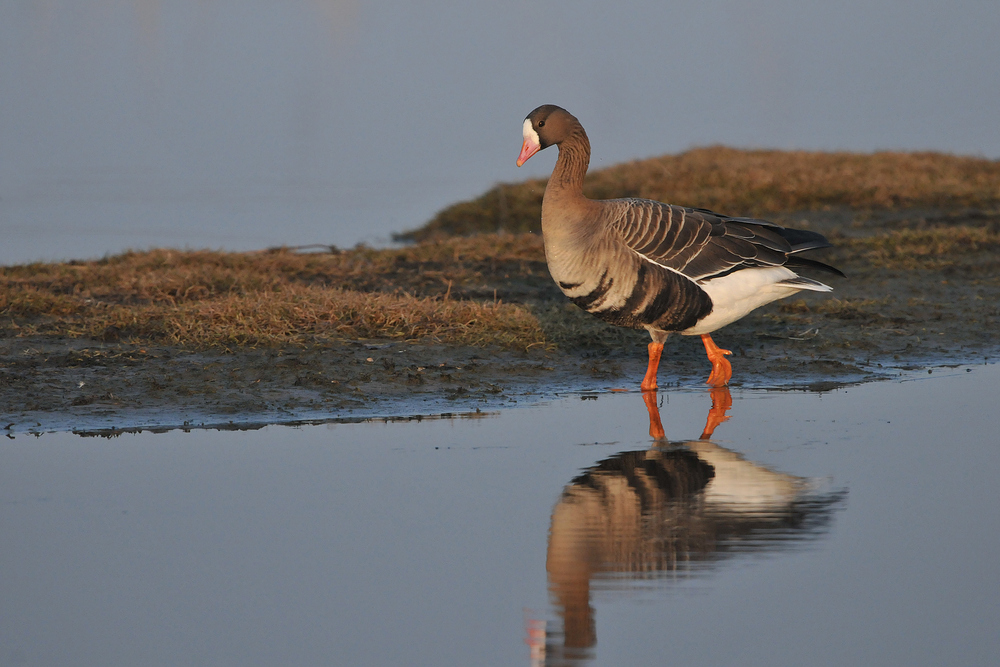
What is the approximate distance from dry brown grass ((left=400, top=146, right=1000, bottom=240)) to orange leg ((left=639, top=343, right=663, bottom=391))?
7852mm

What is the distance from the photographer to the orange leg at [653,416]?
21.5 feet

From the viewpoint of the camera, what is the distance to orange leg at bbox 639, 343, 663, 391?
7590 mm

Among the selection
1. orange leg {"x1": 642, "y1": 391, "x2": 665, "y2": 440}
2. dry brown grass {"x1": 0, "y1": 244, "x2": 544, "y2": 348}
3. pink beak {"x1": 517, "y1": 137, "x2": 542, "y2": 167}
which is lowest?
orange leg {"x1": 642, "y1": 391, "x2": 665, "y2": 440}

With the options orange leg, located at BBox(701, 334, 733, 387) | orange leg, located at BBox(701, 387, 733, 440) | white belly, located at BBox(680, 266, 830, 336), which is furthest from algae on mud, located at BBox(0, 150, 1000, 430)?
white belly, located at BBox(680, 266, 830, 336)

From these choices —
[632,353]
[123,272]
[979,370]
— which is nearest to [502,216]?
[123,272]

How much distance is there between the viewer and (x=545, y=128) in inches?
310

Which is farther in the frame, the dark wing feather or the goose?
the dark wing feather

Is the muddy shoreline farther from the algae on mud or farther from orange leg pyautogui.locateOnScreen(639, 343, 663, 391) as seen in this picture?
orange leg pyautogui.locateOnScreen(639, 343, 663, 391)

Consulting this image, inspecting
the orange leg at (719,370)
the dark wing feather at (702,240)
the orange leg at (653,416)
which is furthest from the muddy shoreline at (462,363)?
the dark wing feather at (702,240)

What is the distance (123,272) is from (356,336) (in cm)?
341

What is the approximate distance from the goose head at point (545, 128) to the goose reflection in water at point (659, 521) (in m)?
→ 2.74

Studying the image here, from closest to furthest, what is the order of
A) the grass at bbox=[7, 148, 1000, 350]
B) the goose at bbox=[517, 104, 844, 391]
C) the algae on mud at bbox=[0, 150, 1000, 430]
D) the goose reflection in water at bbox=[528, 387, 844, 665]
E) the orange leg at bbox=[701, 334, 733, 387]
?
the goose reflection in water at bbox=[528, 387, 844, 665]
the algae on mud at bbox=[0, 150, 1000, 430]
the goose at bbox=[517, 104, 844, 391]
the orange leg at bbox=[701, 334, 733, 387]
the grass at bbox=[7, 148, 1000, 350]

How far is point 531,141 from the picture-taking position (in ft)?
25.9

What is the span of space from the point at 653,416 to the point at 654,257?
1178 mm
